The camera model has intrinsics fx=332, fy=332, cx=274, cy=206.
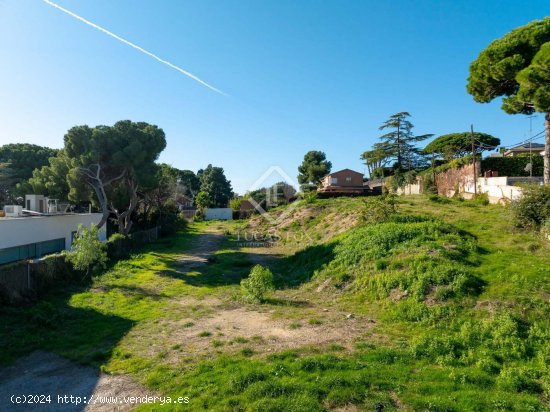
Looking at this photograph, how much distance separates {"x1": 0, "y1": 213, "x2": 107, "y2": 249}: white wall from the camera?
18.8m

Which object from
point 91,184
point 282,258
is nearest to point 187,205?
point 91,184

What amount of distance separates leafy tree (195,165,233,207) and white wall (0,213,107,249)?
4911cm

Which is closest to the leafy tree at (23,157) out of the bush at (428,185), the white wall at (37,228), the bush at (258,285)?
the white wall at (37,228)

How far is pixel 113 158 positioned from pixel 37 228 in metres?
7.75

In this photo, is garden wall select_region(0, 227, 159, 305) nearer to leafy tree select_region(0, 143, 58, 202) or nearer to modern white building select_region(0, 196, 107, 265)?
modern white building select_region(0, 196, 107, 265)

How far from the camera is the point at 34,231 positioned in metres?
21.5

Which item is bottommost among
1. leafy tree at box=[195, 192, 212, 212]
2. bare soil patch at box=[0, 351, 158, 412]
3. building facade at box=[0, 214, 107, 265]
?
bare soil patch at box=[0, 351, 158, 412]

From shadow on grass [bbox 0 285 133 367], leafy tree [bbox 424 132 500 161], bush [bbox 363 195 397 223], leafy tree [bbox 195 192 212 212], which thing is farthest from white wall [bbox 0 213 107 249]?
leafy tree [bbox 424 132 500 161]

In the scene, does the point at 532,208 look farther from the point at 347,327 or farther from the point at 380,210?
the point at 347,327

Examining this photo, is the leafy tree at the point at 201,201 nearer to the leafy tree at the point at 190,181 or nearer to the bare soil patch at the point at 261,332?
the leafy tree at the point at 190,181

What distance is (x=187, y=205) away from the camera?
89688 millimetres

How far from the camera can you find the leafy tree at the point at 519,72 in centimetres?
1630

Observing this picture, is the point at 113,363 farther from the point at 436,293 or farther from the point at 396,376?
the point at 436,293

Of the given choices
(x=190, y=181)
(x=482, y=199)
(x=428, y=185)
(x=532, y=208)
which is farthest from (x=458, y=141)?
(x=190, y=181)
